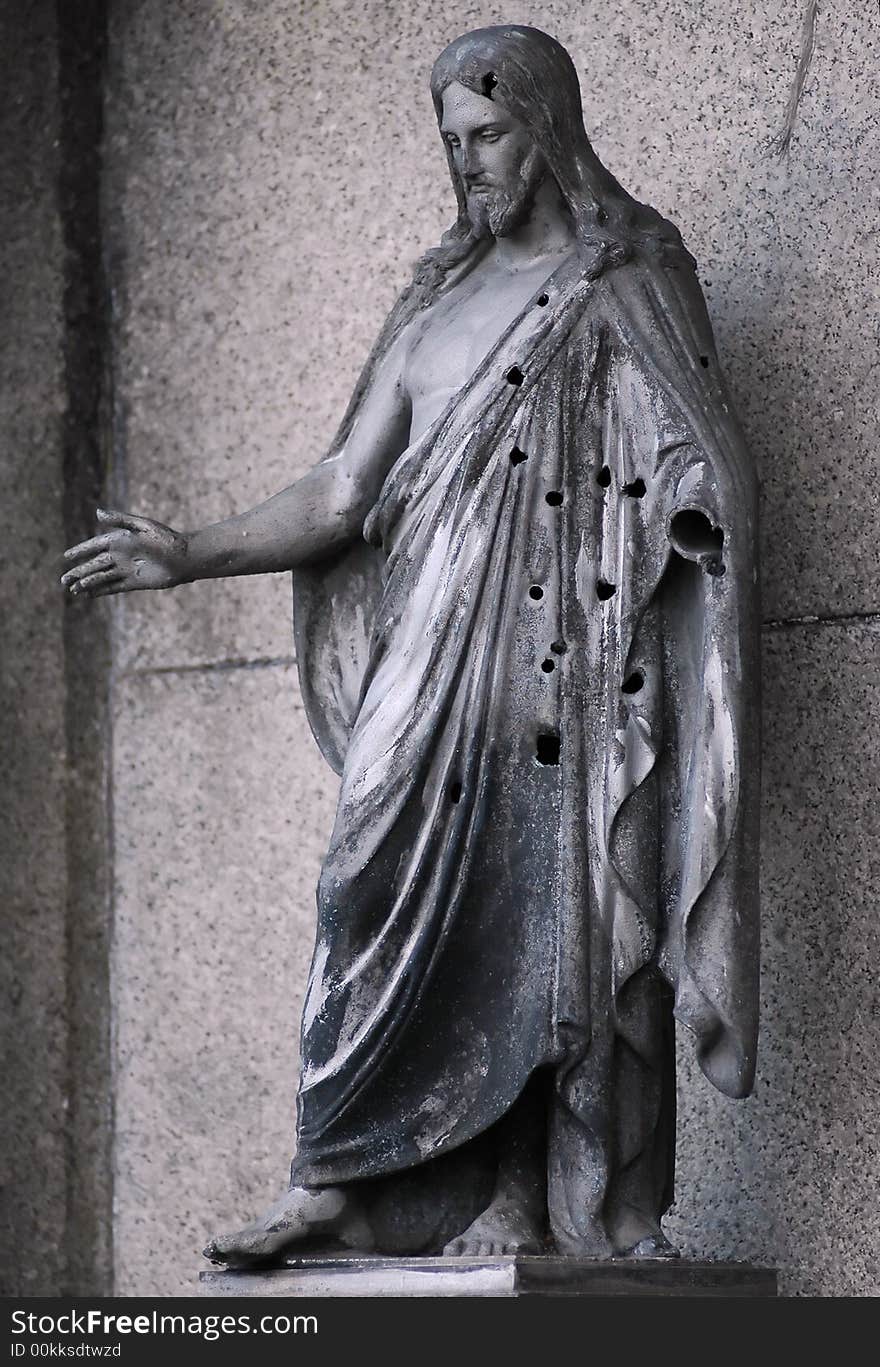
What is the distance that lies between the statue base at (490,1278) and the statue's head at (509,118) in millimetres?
1348

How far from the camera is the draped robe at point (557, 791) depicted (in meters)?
3.73

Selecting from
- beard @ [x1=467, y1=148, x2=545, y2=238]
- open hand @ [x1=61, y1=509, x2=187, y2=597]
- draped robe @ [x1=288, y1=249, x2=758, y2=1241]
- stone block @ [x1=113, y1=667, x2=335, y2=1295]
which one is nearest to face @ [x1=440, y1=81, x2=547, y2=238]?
beard @ [x1=467, y1=148, x2=545, y2=238]

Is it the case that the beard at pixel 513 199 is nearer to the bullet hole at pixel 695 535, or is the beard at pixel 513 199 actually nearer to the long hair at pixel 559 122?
the long hair at pixel 559 122

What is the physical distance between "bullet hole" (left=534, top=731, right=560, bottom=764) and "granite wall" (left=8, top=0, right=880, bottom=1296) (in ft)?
1.82

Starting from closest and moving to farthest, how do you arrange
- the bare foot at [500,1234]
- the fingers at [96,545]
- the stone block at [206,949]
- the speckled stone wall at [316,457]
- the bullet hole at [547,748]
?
the bare foot at [500,1234] < the bullet hole at [547,748] < the fingers at [96,545] < the speckled stone wall at [316,457] < the stone block at [206,949]

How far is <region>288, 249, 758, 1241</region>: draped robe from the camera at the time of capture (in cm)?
373

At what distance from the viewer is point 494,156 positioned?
3936mm

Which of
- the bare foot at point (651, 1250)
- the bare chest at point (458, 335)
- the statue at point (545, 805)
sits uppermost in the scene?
the bare chest at point (458, 335)

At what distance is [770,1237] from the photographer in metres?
4.17

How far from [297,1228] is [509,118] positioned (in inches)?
56.9

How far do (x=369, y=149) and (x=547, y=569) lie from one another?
1.39m

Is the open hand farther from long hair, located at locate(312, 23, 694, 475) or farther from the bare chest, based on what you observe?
long hair, located at locate(312, 23, 694, 475)

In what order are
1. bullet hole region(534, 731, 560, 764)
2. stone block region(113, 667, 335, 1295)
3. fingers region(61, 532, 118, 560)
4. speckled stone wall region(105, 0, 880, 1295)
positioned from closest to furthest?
bullet hole region(534, 731, 560, 764), fingers region(61, 532, 118, 560), speckled stone wall region(105, 0, 880, 1295), stone block region(113, 667, 335, 1295)

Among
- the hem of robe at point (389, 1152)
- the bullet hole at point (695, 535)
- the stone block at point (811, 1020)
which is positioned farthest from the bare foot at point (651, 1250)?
the bullet hole at point (695, 535)
